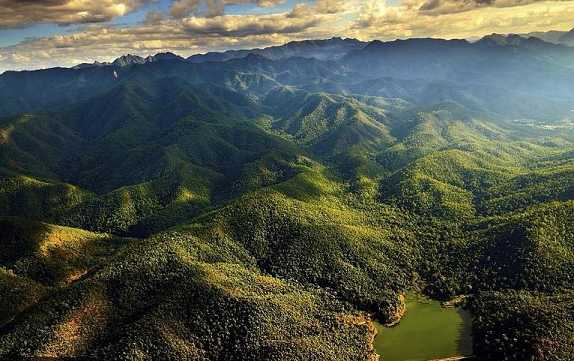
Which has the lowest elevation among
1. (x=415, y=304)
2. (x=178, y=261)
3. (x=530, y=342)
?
(x=415, y=304)

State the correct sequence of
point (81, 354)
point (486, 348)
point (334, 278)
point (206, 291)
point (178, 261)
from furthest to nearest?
point (334, 278) → point (178, 261) → point (206, 291) → point (486, 348) → point (81, 354)

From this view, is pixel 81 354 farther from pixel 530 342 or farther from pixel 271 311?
pixel 530 342

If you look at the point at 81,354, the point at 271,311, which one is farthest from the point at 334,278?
the point at 81,354

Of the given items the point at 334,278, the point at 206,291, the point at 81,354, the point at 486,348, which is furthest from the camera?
the point at 334,278

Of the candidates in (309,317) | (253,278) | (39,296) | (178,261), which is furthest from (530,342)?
(39,296)

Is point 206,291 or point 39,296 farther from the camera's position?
point 39,296

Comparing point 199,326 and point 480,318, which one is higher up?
point 199,326
